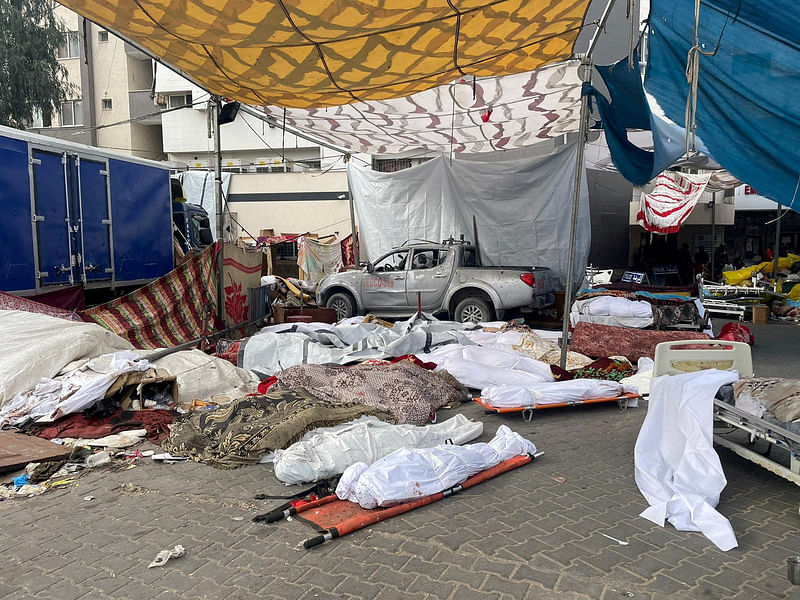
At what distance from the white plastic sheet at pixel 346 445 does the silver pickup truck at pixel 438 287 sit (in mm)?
6394

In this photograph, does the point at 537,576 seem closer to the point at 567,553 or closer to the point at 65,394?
the point at 567,553

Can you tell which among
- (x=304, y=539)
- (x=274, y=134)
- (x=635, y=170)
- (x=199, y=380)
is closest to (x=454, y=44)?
(x=635, y=170)

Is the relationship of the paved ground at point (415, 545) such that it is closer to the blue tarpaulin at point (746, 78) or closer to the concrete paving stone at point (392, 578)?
the concrete paving stone at point (392, 578)

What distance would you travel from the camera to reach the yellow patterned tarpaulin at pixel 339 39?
208 inches

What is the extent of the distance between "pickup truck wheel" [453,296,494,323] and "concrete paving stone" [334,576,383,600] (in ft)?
28.0

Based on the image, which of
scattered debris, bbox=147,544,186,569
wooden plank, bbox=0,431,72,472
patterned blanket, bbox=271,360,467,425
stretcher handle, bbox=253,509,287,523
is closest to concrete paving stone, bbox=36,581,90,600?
scattered debris, bbox=147,544,186,569

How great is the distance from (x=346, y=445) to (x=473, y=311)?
7431 mm

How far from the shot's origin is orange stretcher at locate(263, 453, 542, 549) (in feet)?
11.6

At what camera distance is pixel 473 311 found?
11.6 metres

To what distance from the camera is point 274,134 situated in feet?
86.1

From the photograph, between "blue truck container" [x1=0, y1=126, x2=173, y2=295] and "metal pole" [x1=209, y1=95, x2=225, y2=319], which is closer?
"blue truck container" [x1=0, y1=126, x2=173, y2=295]

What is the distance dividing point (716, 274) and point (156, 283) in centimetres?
1743

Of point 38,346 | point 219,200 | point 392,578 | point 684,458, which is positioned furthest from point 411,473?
point 219,200

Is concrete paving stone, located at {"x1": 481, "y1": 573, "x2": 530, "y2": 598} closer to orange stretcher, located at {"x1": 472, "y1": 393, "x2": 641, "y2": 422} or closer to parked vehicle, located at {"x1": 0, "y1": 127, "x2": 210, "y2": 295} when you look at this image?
orange stretcher, located at {"x1": 472, "y1": 393, "x2": 641, "y2": 422}
